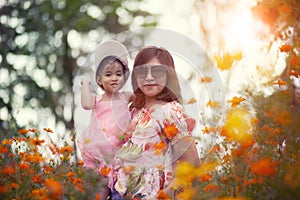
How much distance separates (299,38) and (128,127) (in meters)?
1.51

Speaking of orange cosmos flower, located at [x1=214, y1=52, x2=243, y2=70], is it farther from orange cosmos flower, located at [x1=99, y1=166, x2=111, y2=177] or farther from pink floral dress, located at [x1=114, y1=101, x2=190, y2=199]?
orange cosmos flower, located at [x1=99, y1=166, x2=111, y2=177]

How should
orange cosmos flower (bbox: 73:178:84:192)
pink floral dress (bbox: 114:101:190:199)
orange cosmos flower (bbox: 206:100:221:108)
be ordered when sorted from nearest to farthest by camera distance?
orange cosmos flower (bbox: 73:178:84:192) → pink floral dress (bbox: 114:101:190:199) → orange cosmos flower (bbox: 206:100:221:108)

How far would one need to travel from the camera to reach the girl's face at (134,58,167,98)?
9.46 feet

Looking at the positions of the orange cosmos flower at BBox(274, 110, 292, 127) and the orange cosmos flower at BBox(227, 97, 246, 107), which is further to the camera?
the orange cosmos flower at BBox(227, 97, 246, 107)

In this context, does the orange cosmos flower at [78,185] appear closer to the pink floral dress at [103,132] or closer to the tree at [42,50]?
the pink floral dress at [103,132]

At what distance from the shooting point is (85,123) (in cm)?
341

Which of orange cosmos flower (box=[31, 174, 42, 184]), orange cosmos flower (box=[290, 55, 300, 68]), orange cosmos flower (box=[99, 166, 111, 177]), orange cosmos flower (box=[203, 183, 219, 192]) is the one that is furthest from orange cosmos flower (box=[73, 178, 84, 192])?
orange cosmos flower (box=[290, 55, 300, 68])

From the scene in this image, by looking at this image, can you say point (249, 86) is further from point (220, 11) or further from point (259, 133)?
point (220, 11)

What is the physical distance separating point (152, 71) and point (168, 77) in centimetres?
12

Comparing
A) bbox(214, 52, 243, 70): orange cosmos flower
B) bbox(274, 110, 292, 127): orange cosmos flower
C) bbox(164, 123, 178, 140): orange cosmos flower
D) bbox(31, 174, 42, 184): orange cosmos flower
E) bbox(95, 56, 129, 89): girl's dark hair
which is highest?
bbox(214, 52, 243, 70): orange cosmos flower

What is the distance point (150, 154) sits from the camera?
280 centimetres

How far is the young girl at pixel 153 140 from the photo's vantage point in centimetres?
279

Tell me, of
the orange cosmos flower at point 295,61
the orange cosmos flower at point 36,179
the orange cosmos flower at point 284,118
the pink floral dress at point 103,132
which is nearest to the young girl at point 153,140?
the pink floral dress at point 103,132

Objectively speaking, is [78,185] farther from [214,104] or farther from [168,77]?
[214,104]
